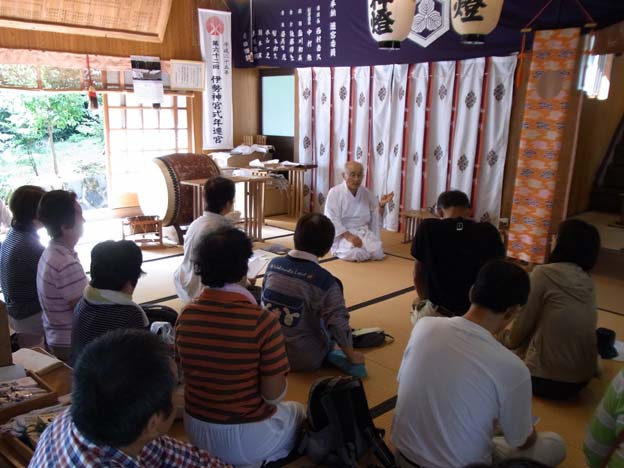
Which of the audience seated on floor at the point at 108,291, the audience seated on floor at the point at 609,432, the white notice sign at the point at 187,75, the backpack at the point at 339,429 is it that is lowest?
the backpack at the point at 339,429

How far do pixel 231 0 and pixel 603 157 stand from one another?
5.26 m

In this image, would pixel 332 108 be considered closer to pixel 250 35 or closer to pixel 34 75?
pixel 250 35

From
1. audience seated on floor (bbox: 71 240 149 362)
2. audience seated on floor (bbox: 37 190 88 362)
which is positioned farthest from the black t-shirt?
audience seated on floor (bbox: 37 190 88 362)

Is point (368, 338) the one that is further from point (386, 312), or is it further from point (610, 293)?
point (610, 293)

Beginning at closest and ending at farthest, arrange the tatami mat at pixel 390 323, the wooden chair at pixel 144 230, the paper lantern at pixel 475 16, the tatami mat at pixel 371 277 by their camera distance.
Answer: the tatami mat at pixel 390 323 → the paper lantern at pixel 475 16 → the tatami mat at pixel 371 277 → the wooden chair at pixel 144 230

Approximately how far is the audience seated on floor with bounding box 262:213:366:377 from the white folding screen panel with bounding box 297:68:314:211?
4.56m

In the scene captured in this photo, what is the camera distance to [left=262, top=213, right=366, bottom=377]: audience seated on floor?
100 inches

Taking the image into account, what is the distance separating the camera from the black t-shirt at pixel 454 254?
276cm

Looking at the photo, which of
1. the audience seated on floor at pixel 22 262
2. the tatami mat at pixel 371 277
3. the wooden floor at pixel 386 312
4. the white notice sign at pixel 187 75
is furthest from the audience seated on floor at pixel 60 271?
the white notice sign at pixel 187 75

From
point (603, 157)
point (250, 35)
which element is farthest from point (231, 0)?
point (603, 157)

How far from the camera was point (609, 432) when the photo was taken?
4.75ft

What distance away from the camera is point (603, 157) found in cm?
651

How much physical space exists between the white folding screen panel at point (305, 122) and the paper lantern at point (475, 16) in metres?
3.65

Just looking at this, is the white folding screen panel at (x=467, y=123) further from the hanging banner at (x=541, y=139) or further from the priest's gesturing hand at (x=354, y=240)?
the priest's gesturing hand at (x=354, y=240)
